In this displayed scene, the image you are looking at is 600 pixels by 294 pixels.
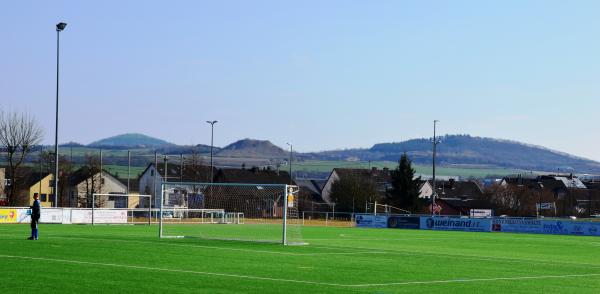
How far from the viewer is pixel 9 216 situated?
210ft

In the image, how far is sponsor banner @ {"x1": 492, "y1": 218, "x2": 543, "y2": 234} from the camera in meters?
75.2

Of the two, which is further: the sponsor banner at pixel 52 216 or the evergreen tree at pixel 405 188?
the evergreen tree at pixel 405 188

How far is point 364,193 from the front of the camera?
427 feet

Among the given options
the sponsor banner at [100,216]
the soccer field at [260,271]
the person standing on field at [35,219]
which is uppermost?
the person standing on field at [35,219]

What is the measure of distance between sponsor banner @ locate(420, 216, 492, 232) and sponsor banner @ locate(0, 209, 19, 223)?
33.3 m

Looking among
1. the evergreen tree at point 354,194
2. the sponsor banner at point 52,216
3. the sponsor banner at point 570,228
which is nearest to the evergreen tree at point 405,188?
the evergreen tree at point 354,194

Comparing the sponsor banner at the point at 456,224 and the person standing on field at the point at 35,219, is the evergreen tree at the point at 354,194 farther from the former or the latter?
the person standing on field at the point at 35,219

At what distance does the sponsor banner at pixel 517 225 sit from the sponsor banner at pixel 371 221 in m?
9.66

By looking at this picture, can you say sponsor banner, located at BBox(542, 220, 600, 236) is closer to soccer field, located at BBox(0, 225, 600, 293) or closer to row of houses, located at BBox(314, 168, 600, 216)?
soccer field, located at BBox(0, 225, 600, 293)

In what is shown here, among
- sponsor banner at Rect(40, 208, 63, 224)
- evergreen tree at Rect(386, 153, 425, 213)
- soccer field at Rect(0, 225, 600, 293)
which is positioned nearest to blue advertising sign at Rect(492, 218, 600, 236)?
sponsor banner at Rect(40, 208, 63, 224)

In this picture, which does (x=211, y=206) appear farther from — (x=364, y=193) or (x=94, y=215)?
(x=364, y=193)

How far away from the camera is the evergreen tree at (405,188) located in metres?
128

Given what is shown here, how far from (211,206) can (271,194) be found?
1486cm

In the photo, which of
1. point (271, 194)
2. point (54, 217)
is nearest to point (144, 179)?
point (54, 217)
